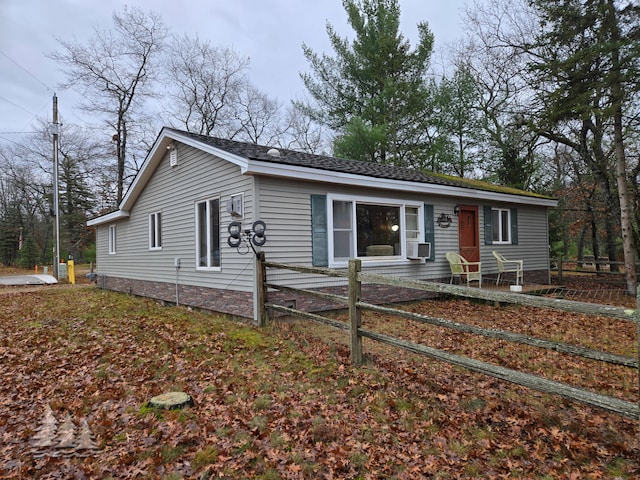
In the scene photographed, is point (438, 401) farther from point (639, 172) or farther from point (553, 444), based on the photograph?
point (639, 172)

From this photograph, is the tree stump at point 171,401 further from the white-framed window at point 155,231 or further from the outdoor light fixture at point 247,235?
the white-framed window at point 155,231

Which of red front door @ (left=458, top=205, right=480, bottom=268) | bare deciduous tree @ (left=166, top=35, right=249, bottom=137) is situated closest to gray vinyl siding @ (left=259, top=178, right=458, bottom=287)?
red front door @ (left=458, top=205, right=480, bottom=268)

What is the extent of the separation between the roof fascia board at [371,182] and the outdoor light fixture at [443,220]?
594mm

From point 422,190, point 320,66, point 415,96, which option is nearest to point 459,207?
point 422,190

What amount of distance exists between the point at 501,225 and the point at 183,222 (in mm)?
9449

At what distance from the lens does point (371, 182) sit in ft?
27.3

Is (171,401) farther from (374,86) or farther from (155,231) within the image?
(374,86)

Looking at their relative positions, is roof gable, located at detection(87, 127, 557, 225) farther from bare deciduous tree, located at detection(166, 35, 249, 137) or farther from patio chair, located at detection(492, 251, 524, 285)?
bare deciduous tree, located at detection(166, 35, 249, 137)

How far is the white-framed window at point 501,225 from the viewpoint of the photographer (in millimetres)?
11797

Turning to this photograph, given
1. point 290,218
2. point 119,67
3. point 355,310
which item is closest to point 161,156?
point 290,218

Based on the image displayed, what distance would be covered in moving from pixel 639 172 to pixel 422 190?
1023 cm

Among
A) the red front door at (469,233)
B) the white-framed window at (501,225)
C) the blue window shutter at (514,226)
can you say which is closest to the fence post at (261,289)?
the red front door at (469,233)

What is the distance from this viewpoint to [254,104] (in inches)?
1029

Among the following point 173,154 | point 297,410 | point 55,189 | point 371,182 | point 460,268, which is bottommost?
point 297,410
